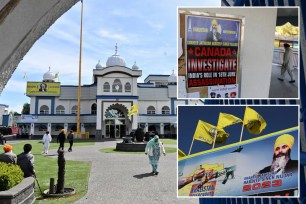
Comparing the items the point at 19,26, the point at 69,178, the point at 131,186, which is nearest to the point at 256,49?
the point at 19,26

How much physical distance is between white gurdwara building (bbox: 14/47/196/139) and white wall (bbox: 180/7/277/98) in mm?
37730

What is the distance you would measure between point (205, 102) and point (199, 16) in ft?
1.80

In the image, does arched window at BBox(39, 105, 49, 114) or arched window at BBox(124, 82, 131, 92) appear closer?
arched window at BBox(124, 82, 131, 92)

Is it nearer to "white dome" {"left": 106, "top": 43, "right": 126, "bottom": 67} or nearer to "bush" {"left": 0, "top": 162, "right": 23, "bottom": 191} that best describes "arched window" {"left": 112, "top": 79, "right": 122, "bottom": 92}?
"white dome" {"left": 106, "top": 43, "right": 126, "bottom": 67}

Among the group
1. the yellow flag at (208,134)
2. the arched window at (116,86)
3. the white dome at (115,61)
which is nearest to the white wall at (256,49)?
the yellow flag at (208,134)

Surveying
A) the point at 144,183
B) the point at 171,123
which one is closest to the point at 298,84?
the point at 144,183

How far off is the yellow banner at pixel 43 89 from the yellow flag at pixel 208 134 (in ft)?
142

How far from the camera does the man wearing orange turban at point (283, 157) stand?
6.21 ft

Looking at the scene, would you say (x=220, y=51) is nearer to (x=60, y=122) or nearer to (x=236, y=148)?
(x=236, y=148)

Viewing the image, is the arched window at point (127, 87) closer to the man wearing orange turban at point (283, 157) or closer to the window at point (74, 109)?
the window at point (74, 109)

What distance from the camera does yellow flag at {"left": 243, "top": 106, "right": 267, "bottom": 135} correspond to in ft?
6.15

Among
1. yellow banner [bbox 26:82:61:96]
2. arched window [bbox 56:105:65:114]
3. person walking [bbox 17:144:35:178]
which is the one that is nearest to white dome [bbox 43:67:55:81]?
yellow banner [bbox 26:82:61:96]

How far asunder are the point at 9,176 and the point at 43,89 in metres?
38.8

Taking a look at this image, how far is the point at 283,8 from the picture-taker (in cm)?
195
